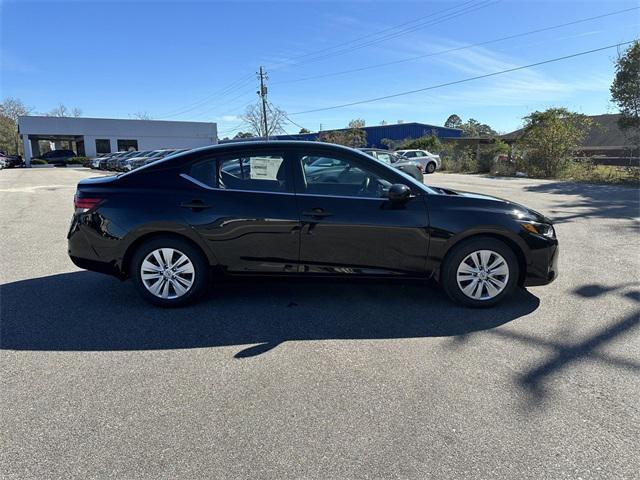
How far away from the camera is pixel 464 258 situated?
425 centimetres

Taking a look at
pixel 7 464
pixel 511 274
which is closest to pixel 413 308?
pixel 511 274

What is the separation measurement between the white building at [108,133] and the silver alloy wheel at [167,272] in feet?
171

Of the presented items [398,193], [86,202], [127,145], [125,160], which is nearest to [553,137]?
[398,193]

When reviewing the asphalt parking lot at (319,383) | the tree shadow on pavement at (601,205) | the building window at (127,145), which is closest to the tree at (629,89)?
the tree shadow on pavement at (601,205)

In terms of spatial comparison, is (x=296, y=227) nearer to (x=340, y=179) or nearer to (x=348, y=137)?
(x=340, y=179)

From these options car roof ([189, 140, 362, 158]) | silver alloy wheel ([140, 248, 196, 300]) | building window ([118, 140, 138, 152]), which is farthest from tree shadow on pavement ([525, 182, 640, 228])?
building window ([118, 140, 138, 152])

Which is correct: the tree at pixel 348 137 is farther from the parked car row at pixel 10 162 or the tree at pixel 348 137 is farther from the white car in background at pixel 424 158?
the parked car row at pixel 10 162

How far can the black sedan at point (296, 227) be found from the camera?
4.18 meters

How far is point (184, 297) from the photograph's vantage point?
4.30m

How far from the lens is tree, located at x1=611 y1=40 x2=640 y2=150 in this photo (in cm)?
1933

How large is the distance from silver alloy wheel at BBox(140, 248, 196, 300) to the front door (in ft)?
3.76

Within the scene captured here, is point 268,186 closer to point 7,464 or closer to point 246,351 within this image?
point 246,351

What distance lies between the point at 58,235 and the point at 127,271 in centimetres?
456

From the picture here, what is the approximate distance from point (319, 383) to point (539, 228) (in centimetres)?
273
